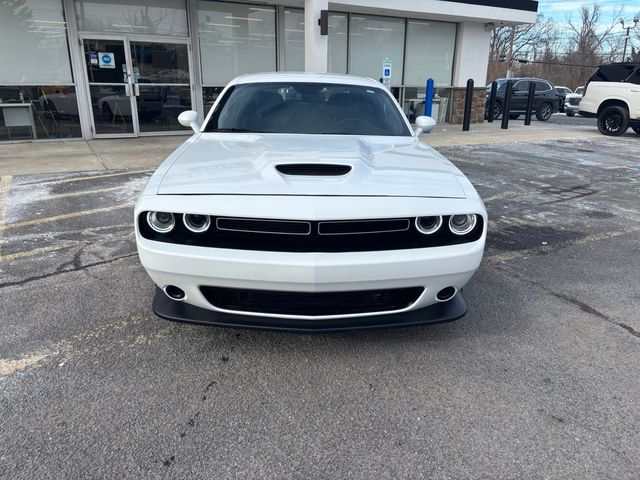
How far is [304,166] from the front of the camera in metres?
2.80

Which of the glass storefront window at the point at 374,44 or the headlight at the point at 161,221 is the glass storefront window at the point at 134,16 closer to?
the glass storefront window at the point at 374,44

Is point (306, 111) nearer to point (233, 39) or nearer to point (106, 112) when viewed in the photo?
point (106, 112)

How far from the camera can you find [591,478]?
6.66 ft

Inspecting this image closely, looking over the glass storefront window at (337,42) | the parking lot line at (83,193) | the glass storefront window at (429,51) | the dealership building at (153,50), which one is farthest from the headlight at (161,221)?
the glass storefront window at (429,51)

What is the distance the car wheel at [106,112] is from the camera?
1152 centimetres

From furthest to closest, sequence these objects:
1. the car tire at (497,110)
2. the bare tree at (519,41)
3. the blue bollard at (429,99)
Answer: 1. the bare tree at (519,41)
2. the car tire at (497,110)
3. the blue bollard at (429,99)

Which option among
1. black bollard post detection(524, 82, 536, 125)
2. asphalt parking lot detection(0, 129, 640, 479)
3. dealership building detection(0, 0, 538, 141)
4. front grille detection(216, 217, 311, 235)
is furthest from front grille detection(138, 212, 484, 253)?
black bollard post detection(524, 82, 536, 125)

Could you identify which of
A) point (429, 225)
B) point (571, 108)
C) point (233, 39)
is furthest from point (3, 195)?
point (571, 108)

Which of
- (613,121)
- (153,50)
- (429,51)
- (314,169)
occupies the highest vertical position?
(429,51)

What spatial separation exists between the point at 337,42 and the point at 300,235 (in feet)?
42.9

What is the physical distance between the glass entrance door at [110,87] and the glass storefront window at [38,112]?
48cm

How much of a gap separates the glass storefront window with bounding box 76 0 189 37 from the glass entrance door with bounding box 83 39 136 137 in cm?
37

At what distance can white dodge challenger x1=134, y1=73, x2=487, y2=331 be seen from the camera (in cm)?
243

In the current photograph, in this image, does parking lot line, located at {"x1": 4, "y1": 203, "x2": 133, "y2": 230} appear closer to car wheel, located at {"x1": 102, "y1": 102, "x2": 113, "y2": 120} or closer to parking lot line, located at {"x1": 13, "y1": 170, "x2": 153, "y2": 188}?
parking lot line, located at {"x1": 13, "y1": 170, "x2": 153, "y2": 188}
